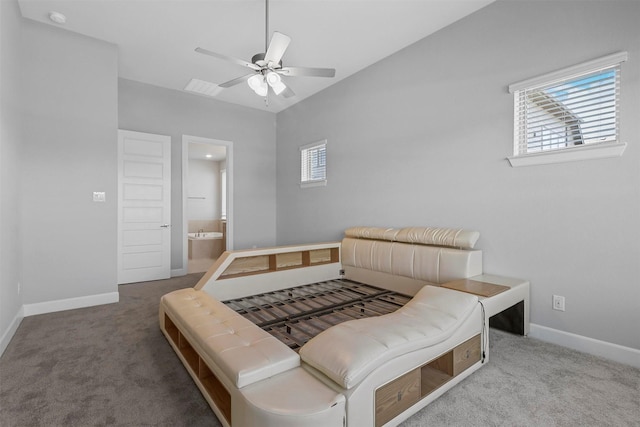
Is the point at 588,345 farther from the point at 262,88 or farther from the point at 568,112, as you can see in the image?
the point at 262,88

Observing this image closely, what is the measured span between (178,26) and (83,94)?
55.7 inches

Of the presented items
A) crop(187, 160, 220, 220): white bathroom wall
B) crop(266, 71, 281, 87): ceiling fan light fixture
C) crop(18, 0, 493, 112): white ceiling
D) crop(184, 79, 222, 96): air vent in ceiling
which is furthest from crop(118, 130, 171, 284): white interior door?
crop(187, 160, 220, 220): white bathroom wall

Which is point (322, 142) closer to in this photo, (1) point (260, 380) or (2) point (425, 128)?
(2) point (425, 128)

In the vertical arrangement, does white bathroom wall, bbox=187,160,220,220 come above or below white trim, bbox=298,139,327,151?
below

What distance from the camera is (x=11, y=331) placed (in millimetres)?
2564

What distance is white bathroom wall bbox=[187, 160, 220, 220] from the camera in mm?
8062

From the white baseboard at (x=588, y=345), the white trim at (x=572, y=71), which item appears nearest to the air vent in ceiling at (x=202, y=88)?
the white trim at (x=572, y=71)

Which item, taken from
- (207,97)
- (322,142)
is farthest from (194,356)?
(207,97)

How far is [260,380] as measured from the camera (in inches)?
51.8

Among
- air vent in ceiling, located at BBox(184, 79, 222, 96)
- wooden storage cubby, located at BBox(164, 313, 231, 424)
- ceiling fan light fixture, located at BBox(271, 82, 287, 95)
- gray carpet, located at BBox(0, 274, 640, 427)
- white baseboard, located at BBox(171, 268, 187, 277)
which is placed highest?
air vent in ceiling, located at BBox(184, 79, 222, 96)

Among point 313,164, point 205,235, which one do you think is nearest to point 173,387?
point 313,164

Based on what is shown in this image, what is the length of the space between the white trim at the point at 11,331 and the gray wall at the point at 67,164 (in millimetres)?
266

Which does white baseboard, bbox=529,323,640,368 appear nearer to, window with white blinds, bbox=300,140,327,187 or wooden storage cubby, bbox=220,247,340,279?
wooden storage cubby, bbox=220,247,340,279

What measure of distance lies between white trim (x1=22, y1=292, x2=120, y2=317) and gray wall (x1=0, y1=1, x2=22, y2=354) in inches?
7.5
